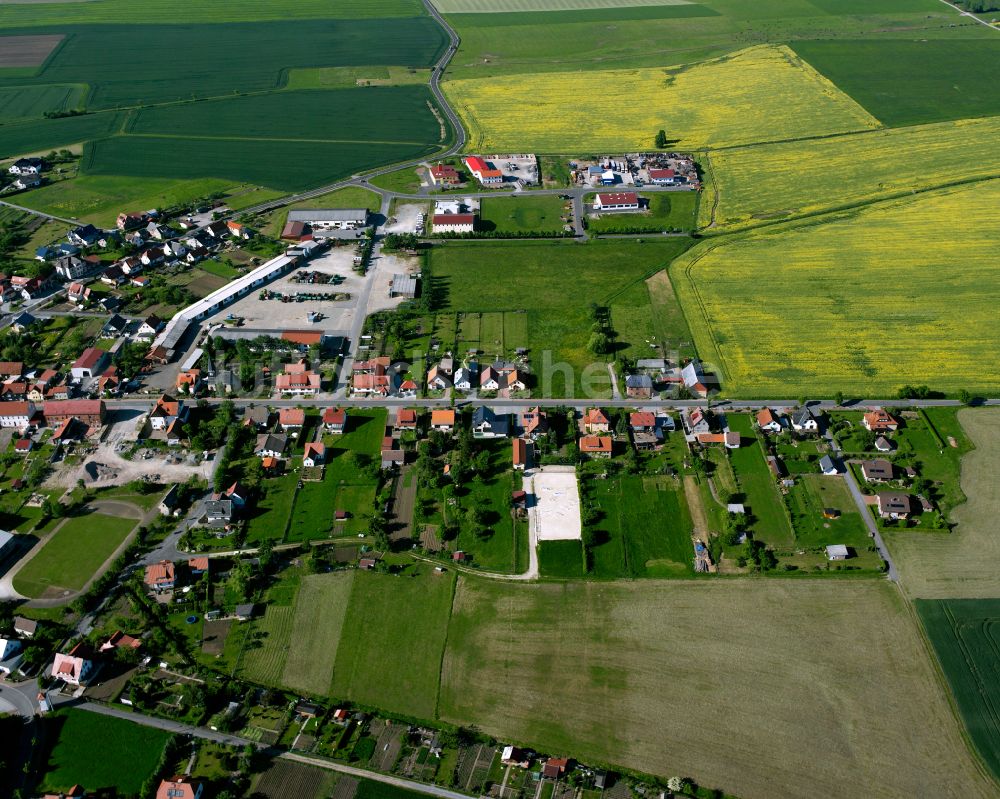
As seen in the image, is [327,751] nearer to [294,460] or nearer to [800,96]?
[294,460]

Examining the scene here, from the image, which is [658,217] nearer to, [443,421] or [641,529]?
[443,421]

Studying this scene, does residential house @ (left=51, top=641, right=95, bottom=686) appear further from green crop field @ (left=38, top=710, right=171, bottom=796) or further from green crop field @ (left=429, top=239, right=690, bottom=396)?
green crop field @ (left=429, top=239, right=690, bottom=396)

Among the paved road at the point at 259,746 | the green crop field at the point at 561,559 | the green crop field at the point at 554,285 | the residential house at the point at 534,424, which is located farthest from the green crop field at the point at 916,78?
the paved road at the point at 259,746

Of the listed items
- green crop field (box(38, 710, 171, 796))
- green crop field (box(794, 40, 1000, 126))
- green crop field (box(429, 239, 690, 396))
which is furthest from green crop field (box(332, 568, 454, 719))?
green crop field (box(794, 40, 1000, 126))

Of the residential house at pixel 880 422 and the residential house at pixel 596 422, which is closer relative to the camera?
the residential house at pixel 880 422

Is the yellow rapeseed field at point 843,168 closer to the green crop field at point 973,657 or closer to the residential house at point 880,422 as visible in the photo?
the residential house at point 880,422


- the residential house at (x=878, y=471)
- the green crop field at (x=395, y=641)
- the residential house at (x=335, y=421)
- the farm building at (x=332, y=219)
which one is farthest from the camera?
the farm building at (x=332, y=219)
